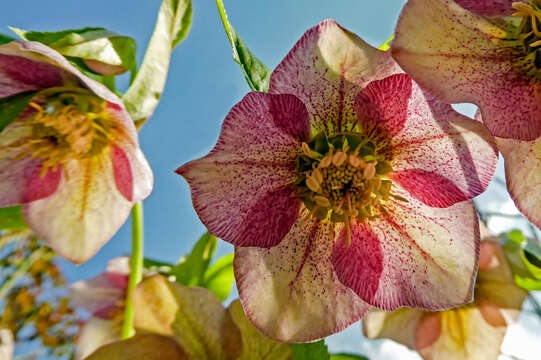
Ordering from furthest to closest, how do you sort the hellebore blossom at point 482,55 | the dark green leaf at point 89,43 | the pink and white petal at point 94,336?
the pink and white petal at point 94,336
the dark green leaf at point 89,43
the hellebore blossom at point 482,55

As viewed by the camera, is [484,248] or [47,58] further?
[484,248]

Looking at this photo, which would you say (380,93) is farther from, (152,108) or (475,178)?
(152,108)

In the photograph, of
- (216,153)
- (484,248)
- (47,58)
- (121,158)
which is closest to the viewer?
(216,153)

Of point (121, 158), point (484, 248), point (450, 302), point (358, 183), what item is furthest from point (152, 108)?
point (484, 248)

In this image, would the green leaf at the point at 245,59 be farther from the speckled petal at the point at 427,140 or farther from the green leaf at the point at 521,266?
the green leaf at the point at 521,266

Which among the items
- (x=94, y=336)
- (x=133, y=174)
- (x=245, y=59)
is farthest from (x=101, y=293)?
(x=245, y=59)

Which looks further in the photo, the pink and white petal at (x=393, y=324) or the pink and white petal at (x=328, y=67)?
the pink and white petal at (x=393, y=324)

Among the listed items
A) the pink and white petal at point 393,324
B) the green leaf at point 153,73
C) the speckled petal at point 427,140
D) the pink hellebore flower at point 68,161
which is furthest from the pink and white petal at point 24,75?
the pink and white petal at point 393,324
